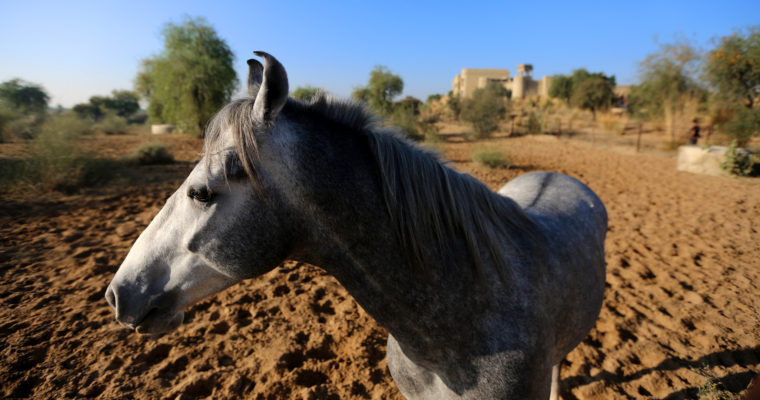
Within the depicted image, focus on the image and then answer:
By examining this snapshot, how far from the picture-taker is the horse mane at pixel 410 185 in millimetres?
895

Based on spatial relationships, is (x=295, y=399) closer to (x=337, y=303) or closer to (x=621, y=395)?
(x=337, y=303)

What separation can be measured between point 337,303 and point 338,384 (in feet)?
3.58

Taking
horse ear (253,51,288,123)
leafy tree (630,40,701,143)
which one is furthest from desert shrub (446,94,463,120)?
horse ear (253,51,288,123)

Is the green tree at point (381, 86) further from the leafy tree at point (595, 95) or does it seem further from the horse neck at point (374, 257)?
the horse neck at point (374, 257)

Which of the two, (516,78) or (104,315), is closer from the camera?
(104,315)

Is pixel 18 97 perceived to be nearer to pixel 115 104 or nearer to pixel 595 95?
pixel 595 95

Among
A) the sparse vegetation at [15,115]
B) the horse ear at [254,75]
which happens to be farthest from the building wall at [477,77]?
the horse ear at [254,75]

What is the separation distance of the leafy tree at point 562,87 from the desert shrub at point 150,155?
3906 centimetres

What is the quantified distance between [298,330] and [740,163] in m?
12.1

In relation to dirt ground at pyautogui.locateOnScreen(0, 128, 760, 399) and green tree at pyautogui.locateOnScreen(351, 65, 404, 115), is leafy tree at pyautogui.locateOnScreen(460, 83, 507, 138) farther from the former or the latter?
dirt ground at pyautogui.locateOnScreen(0, 128, 760, 399)

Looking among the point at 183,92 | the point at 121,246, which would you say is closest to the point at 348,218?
the point at 121,246

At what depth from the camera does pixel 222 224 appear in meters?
0.87

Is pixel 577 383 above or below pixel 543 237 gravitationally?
below

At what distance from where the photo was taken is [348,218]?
898 millimetres
